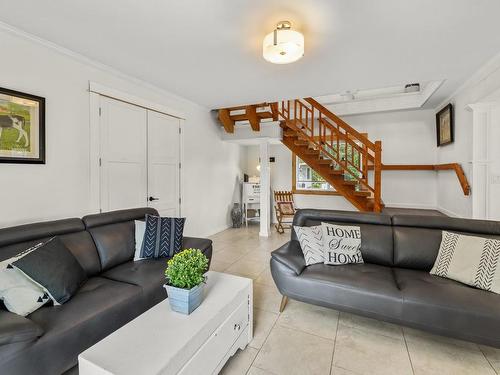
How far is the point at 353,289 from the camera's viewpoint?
6.08ft

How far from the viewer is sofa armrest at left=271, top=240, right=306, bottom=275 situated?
2111 mm

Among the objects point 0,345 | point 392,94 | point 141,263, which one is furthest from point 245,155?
point 0,345

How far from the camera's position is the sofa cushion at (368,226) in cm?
229

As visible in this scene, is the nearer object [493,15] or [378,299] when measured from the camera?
[378,299]

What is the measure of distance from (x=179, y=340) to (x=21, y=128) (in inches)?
93.3

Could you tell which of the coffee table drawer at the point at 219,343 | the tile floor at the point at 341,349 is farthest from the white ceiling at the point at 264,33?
the tile floor at the point at 341,349

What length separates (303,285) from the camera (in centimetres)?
202

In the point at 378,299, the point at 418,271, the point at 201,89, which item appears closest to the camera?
the point at 378,299

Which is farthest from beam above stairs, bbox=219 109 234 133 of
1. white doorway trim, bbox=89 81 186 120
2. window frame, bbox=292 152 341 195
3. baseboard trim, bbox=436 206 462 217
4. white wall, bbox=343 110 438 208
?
baseboard trim, bbox=436 206 462 217

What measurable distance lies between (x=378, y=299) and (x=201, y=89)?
11.0 ft

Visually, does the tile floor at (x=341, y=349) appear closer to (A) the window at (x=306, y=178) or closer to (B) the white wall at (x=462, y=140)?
(B) the white wall at (x=462, y=140)

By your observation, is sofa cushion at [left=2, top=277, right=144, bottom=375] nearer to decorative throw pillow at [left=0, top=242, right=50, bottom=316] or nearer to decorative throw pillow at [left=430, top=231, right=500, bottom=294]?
decorative throw pillow at [left=0, top=242, right=50, bottom=316]

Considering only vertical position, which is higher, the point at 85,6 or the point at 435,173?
the point at 85,6

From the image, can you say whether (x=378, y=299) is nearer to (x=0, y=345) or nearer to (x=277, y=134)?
(x=0, y=345)
